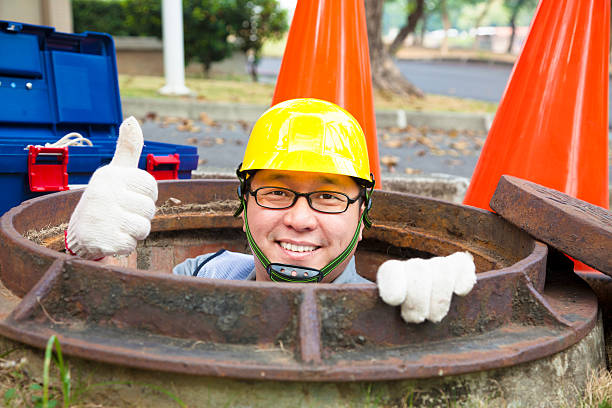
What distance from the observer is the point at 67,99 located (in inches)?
139

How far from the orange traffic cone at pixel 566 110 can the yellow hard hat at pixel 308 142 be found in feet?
3.76

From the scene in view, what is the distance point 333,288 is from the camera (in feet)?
5.07

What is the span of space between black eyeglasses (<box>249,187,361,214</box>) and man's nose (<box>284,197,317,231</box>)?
0.02m

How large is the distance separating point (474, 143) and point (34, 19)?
20.1 ft

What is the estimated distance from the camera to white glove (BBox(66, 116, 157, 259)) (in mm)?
1763

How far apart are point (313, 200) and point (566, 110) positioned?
1.55 metres

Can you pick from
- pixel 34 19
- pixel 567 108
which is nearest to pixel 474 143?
pixel 567 108

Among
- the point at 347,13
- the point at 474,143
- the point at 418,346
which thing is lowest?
the point at 474,143

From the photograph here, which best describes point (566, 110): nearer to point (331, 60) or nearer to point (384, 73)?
point (331, 60)

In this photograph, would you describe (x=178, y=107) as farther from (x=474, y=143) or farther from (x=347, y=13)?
(x=347, y=13)

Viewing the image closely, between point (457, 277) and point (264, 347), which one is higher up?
point (457, 277)

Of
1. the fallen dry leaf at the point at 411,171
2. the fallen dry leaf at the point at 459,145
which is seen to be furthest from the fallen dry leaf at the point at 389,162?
the fallen dry leaf at the point at 459,145

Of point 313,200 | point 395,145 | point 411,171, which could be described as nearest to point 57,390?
point 313,200

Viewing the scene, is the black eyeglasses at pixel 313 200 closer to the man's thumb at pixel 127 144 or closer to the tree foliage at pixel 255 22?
the man's thumb at pixel 127 144
